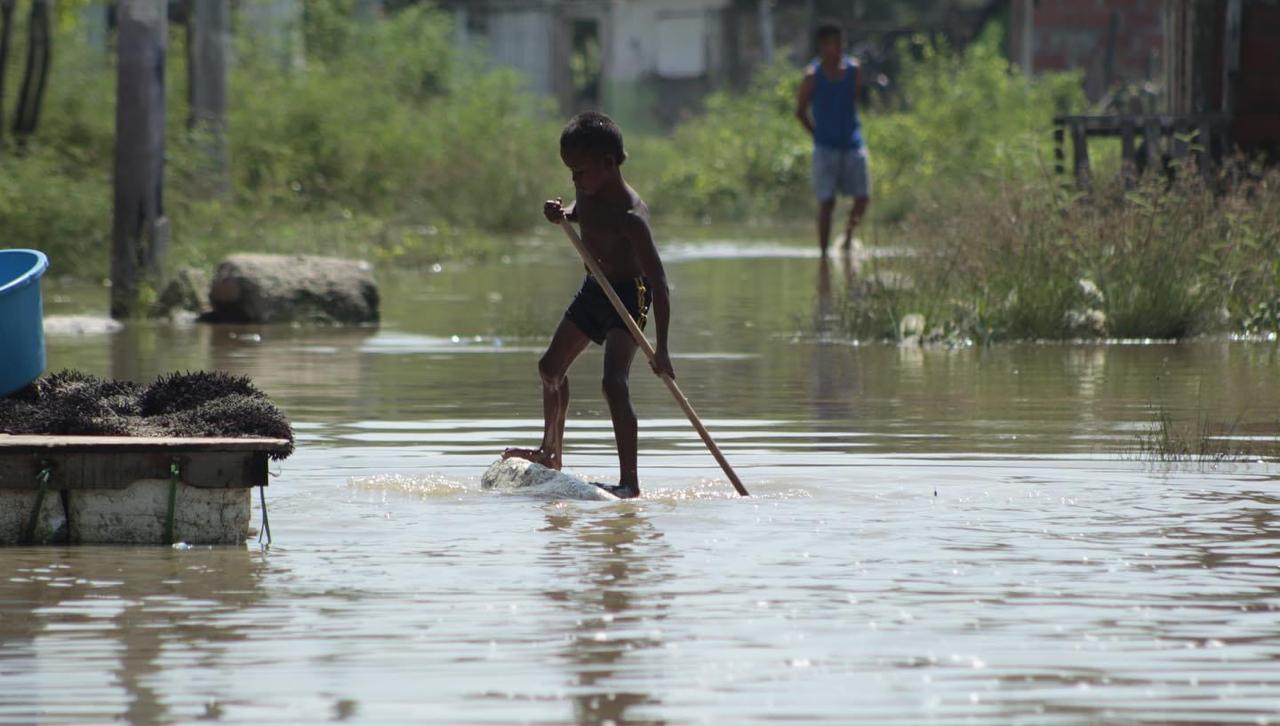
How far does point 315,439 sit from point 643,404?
217 centimetres

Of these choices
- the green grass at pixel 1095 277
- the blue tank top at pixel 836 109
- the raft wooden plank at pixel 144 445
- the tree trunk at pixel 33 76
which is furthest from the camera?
the tree trunk at pixel 33 76

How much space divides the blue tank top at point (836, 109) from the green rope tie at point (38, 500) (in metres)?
14.5

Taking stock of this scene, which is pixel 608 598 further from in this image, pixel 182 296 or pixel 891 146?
pixel 891 146

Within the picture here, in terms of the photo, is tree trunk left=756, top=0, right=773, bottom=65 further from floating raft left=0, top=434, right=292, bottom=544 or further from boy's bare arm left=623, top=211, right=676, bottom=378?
floating raft left=0, top=434, right=292, bottom=544

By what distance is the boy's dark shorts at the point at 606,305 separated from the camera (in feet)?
31.1

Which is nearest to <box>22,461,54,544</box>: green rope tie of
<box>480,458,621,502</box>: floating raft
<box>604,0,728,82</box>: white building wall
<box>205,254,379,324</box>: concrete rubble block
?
<box>480,458,621,502</box>: floating raft

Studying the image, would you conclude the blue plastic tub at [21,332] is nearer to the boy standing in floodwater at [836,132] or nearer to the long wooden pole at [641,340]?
the long wooden pole at [641,340]

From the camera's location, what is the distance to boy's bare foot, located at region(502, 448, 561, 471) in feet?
31.1

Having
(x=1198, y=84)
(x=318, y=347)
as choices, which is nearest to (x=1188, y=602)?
(x=318, y=347)

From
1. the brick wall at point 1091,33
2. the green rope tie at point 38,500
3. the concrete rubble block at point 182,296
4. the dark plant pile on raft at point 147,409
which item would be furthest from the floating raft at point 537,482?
the brick wall at point 1091,33

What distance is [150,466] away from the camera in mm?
8031

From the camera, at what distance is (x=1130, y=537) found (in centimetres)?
812

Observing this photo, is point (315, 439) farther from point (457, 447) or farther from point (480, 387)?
point (480, 387)

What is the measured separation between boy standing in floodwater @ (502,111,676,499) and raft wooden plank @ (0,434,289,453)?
1585mm
